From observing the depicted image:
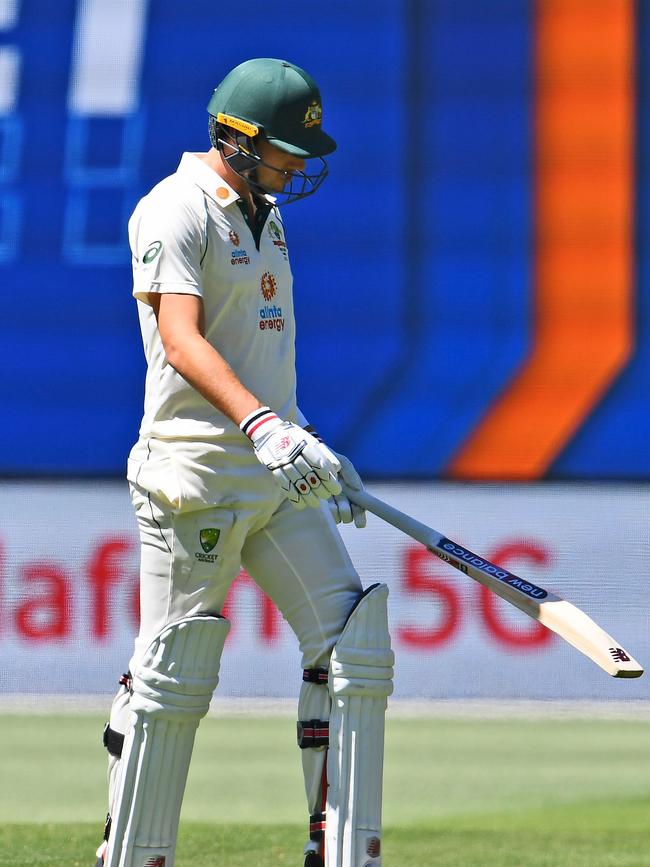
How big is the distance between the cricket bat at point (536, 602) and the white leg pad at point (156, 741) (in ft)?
1.37

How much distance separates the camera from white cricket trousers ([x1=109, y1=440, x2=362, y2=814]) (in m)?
2.70

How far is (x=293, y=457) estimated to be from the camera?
248 cm

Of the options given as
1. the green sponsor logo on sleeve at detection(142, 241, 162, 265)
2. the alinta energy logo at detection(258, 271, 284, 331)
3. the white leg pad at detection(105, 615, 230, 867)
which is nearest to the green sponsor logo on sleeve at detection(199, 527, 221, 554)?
the white leg pad at detection(105, 615, 230, 867)

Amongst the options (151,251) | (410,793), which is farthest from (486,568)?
(410,793)

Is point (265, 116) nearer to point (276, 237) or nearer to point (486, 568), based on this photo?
point (276, 237)

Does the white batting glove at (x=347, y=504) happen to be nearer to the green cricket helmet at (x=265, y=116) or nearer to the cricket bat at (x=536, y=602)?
the cricket bat at (x=536, y=602)

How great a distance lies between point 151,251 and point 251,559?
580 millimetres

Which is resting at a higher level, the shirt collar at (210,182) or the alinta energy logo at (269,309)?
the shirt collar at (210,182)

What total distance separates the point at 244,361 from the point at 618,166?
3796mm

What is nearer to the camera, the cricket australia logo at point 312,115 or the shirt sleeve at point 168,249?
the shirt sleeve at point 168,249

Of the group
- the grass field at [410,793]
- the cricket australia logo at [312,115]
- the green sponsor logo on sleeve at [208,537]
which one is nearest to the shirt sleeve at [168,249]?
the cricket australia logo at [312,115]

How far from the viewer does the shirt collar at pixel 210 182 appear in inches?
108

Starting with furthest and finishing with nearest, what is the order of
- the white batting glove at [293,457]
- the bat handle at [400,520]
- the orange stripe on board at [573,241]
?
the orange stripe on board at [573,241] → the bat handle at [400,520] → the white batting glove at [293,457]

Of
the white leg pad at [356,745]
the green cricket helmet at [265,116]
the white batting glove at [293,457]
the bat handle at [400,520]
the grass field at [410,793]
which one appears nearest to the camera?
the white batting glove at [293,457]
